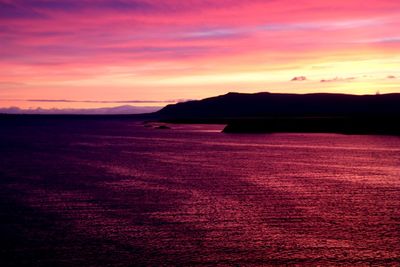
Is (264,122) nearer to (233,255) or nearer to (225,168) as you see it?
(225,168)

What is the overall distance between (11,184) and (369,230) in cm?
2196

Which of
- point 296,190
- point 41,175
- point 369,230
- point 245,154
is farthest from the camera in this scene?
point 245,154

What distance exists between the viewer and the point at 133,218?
22.1 m

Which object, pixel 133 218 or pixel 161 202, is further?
pixel 161 202

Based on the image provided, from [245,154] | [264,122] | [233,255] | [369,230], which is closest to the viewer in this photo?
[233,255]

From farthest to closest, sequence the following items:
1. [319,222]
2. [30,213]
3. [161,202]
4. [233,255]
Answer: [161,202] < [30,213] < [319,222] < [233,255]

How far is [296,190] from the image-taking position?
2928cm

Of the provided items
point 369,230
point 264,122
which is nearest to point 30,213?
point 369,230

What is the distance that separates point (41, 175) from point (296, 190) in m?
18.3

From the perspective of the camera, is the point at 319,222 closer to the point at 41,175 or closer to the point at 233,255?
the point at 233,255

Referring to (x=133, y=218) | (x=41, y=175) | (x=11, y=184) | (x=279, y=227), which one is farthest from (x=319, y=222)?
(x=41, y=175)

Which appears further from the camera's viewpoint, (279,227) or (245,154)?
(245,154)

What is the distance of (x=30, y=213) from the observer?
23.1 m

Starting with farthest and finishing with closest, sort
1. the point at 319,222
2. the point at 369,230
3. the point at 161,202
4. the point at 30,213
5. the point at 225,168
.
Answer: the point at 225,168 → the point at 161,202 → the point at 30,213 → the point at 319,222 → the point at 369,230
